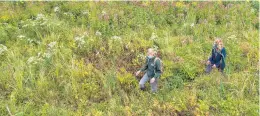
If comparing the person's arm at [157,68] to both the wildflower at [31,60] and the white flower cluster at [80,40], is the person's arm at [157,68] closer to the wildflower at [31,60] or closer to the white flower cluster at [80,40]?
the white flower cluster at [80,40]

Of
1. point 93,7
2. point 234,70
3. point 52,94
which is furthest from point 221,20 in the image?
point 52,94

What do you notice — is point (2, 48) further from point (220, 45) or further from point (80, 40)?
point (220, 45)

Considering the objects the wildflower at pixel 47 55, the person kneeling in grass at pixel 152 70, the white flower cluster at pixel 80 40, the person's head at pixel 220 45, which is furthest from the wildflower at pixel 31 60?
the person's head at pixel 220 45

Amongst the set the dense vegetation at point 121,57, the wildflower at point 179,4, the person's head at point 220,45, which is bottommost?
the dense vegetation at point 121,57

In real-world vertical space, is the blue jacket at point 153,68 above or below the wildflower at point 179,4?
below

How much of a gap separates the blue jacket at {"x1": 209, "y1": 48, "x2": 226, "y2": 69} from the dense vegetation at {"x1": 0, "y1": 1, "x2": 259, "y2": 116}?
241 millimetres

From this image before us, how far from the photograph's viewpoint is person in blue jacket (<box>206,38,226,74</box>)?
722 cm

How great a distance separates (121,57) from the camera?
8.33m

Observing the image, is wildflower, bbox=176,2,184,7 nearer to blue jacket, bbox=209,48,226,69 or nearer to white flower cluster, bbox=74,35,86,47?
blue jacket, bbox=209,48,226,69

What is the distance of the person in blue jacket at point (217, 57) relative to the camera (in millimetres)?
7219

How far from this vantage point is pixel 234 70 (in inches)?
311

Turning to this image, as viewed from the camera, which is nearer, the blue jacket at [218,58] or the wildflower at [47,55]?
the blue jacket at [218,58]

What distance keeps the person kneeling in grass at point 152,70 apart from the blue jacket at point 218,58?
1497mm

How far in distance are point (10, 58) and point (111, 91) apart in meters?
2.82
